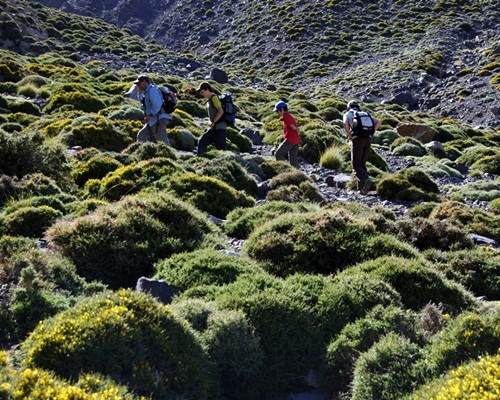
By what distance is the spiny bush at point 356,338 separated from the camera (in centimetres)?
520

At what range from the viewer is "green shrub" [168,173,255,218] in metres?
10.2

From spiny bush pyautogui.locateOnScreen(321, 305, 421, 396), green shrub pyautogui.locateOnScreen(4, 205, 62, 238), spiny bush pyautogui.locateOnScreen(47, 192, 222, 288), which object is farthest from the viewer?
green shrub pyautogui.locateOnScreen(4, 205, 62, 238)

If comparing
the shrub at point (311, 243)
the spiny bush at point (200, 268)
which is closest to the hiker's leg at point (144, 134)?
the shrub at point (311, 243)

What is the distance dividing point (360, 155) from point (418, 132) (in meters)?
17.4

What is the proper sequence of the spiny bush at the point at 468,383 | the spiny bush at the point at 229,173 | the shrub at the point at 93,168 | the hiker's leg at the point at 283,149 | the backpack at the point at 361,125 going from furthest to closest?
the hiker's leg at the point at 283,149
the backpack at the point at 361,125
the spiny bush at the point at 229,173
the shrub at the point at 93,168
the spiny bush at the point at 468,383

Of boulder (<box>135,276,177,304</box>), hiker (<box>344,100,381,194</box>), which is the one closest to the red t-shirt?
hiker (<box>344,100,381,194</box>)

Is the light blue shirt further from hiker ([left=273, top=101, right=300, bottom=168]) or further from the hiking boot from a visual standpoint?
the hiking boot

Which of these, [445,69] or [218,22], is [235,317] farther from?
[218,22]

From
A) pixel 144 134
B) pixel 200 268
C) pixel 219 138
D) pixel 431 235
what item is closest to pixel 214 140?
pixel 219 138

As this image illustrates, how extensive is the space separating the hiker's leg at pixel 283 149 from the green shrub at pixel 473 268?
23.3 ft

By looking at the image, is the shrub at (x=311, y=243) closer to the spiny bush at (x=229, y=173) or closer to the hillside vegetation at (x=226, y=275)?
the hillside vegetation at (x=226, y=275)

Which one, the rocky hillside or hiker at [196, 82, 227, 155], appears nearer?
hiker at [196, 82, 227, 155]

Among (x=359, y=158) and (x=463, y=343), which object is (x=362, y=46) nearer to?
(x=359, y=158)

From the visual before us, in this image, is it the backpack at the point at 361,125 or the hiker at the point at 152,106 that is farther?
the backpack at the point at 361,125
